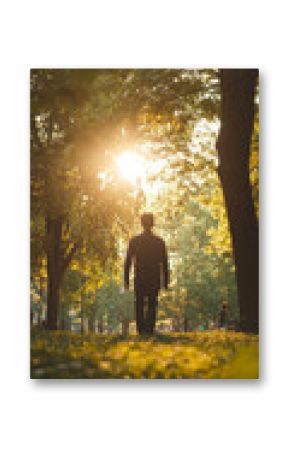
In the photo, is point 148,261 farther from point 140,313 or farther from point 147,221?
point 140,313

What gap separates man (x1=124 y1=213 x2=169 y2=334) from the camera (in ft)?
20.7

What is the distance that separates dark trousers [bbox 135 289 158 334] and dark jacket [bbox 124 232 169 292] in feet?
0.24

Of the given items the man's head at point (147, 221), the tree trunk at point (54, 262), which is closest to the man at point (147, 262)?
the man's head at point (147, 221)

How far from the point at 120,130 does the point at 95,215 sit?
0.82 metres

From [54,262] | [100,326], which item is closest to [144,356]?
[100,326]

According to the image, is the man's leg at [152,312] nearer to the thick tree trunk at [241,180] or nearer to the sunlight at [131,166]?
the thick tree trunk at [241,180]

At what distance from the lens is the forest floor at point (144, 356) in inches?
245

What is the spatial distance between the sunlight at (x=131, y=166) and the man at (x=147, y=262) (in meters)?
0.37

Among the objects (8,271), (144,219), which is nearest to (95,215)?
(144,219)

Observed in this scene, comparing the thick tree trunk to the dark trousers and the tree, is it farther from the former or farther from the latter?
the tree

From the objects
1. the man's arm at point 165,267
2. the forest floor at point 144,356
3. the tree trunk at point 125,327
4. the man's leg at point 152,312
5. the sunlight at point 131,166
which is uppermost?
the sunlight at point 131,166

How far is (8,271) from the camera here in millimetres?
6266
